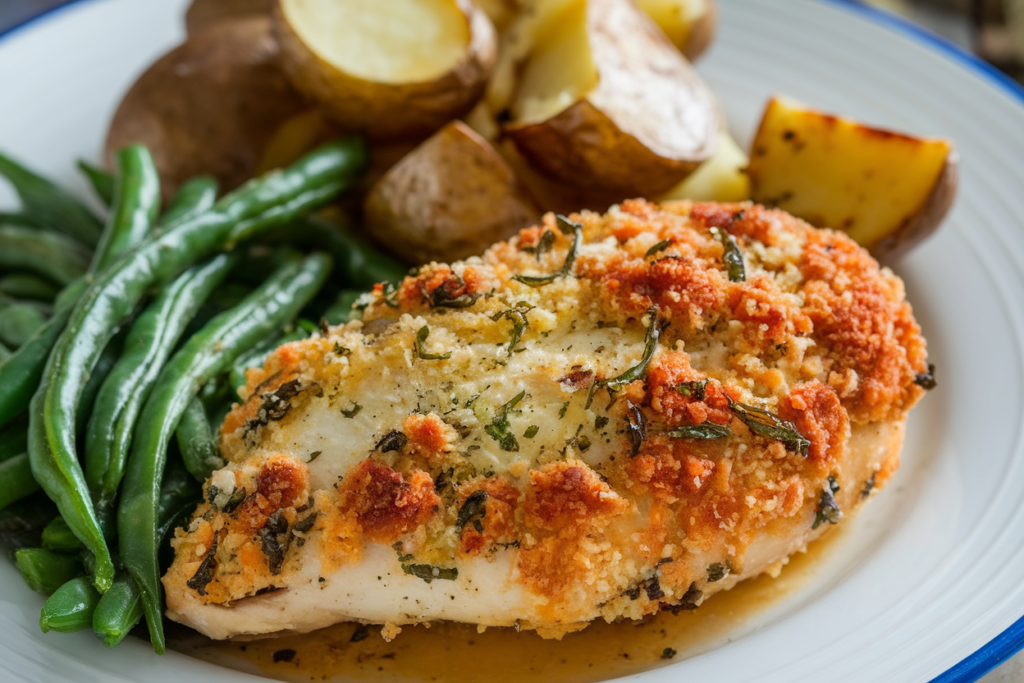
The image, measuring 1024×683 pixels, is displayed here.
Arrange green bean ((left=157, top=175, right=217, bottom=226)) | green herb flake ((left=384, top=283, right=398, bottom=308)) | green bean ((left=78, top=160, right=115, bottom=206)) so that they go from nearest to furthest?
green herb flake ((left=384, top=283, right=398, bottom=308)) < green bean ((left=157, top=175, right=217, bottom=226)) < green bean ((left=78, top=160, right=115, bottom=206))

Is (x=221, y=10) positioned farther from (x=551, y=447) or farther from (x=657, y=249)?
(x=551, y=447)

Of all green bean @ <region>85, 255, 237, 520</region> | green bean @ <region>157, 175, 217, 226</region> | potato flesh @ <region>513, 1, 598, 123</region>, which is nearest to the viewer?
green bean @ <region>85, 255, 237, 520</region>

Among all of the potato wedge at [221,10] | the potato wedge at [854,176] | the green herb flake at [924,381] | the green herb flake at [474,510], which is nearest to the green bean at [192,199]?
the potato wedge at [221,10]

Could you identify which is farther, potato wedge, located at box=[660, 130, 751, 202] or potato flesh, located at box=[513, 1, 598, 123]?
potato wedge, located at box=[660, 130, 751, 202]

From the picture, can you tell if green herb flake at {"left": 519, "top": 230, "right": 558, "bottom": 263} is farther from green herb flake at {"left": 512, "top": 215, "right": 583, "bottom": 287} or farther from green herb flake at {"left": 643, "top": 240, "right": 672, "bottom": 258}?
green herb flake at {"left": 643, "top": 240, "right": 672, "bottom": 258}

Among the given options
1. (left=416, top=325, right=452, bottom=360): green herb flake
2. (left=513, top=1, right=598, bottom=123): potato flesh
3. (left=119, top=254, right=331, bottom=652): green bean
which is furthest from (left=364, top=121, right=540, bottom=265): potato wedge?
(left=416, top=325, right=452, bottom=360): green herb flake

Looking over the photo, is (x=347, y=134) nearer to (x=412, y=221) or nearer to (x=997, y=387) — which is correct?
(x=412, y=221)
